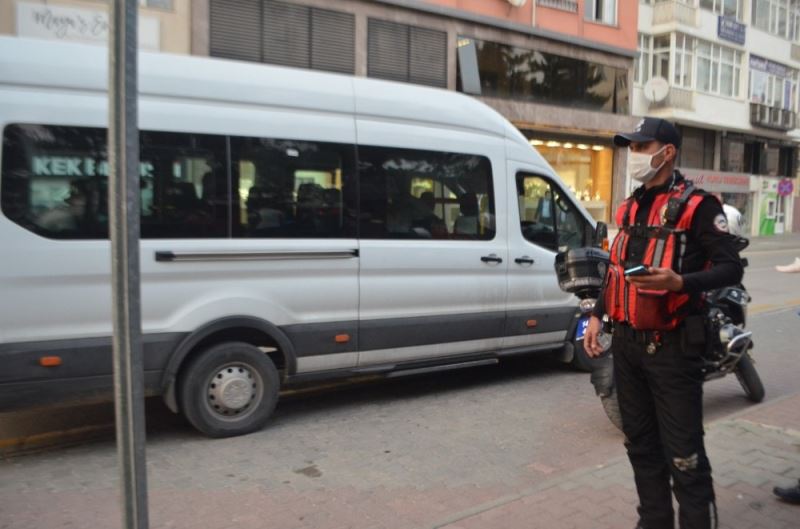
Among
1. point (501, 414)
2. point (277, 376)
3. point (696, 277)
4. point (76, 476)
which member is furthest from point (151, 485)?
point (696, 277)

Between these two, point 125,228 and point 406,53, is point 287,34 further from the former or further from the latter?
point 125,228

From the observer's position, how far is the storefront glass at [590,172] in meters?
25.3

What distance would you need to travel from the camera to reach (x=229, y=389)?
200 inches

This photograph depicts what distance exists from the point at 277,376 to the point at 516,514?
232 centimetres

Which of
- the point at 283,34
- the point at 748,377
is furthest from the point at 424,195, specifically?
the point at 283,34

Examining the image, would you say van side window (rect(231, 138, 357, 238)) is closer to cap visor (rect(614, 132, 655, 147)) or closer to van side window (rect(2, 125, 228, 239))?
van side window (rect(2, 125, 228, 239))

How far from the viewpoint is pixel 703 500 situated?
291 centimetres

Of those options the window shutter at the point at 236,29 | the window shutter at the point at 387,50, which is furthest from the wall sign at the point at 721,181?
the window shutter at the point at 236,29

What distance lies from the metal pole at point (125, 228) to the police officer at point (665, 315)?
1859mm

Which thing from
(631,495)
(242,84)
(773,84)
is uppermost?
(773,84)

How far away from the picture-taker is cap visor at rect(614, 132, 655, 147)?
10.2ft

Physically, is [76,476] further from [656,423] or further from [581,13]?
[581,13]

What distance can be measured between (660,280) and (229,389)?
3.40m

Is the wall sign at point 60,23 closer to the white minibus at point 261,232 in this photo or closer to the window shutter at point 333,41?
the window shutter at point 333,41
